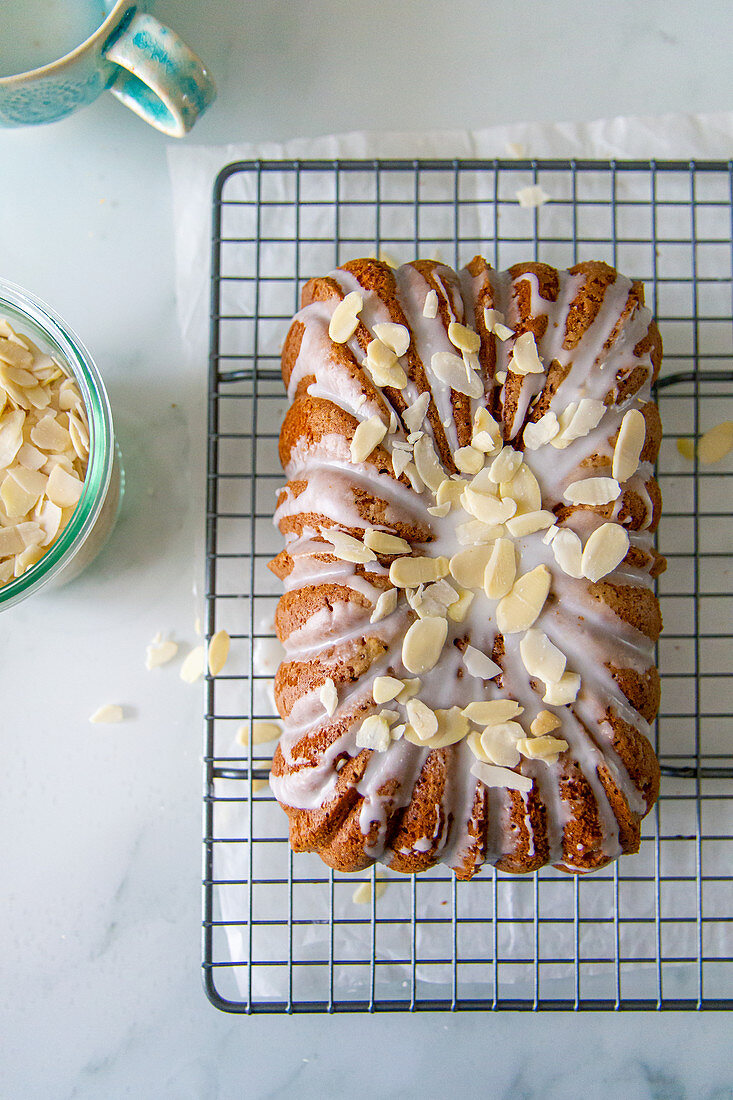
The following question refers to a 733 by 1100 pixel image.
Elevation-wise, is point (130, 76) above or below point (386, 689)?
above

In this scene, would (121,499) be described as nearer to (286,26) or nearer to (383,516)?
(383,516)

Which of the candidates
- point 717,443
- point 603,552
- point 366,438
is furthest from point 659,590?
point 366,438

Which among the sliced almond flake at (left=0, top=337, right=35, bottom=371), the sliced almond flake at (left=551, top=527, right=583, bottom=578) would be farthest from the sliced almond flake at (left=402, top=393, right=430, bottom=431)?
the sliced almond flake at (left=0, top=337, right=35, bottom=371)

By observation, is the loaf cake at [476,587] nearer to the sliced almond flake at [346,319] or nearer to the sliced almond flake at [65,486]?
the sliced almond flake at [346,319]

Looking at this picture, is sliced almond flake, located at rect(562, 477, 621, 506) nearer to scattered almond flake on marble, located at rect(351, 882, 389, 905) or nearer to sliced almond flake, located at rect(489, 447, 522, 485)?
sliced almond flake, located at rect(489, 447, 522, 485)

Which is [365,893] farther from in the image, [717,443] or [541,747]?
[717,443]
